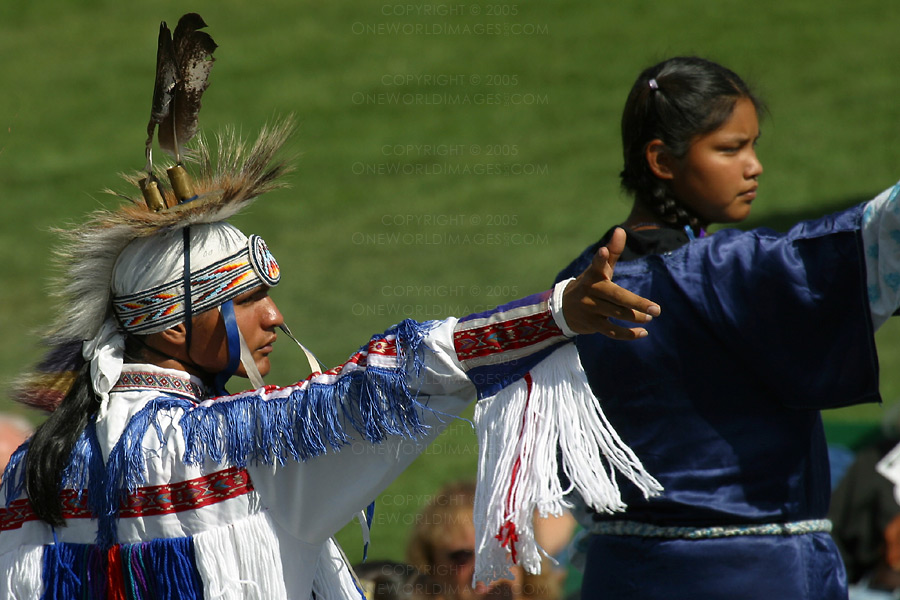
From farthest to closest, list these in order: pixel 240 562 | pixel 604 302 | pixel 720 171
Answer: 1. pixel 720 171
2. pixel 240 562
3. pixel 604 302

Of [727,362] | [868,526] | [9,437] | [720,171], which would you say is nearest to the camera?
[727,362]

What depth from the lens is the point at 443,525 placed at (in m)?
3.42

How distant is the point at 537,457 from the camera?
2.01 metres

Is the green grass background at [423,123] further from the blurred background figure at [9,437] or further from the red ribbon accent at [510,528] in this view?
the red ribbon accent at [510,528]

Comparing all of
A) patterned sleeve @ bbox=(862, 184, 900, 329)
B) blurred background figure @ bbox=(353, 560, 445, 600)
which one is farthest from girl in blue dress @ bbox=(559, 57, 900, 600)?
blurred background figure @ bbox=(353, 560, 445, 600)

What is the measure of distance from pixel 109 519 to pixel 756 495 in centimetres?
129

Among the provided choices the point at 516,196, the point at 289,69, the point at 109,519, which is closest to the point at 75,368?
the point at 109,519

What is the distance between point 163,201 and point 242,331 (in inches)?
12.6

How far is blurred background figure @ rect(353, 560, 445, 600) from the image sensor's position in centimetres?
316

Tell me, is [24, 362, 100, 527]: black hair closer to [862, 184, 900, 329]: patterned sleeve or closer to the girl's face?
the girl's face

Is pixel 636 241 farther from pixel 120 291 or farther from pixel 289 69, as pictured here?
pixel 289 69

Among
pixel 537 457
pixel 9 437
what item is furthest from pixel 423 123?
pixel 537 457

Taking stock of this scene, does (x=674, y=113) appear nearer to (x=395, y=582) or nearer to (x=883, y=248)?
(x=883, y=248)

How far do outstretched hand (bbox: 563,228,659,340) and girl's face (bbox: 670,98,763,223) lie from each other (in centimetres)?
68
